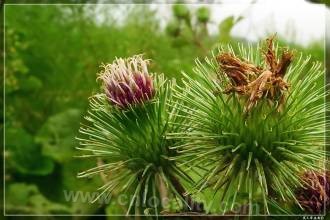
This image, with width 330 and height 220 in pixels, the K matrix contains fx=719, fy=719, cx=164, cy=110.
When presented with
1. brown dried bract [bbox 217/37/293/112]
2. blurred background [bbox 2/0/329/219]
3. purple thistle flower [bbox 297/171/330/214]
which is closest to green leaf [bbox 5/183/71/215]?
blurred background [bbox 2/0/329/219]

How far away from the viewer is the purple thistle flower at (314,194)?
1413 millimetres

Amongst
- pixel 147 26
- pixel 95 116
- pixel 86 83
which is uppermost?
pixel 147 26

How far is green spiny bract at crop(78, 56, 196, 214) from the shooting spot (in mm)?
1430

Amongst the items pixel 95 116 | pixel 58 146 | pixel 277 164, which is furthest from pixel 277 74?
pixel 58 146

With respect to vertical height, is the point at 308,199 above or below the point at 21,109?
below

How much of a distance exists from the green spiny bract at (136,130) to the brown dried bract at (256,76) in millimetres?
166

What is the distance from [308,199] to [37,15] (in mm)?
2551

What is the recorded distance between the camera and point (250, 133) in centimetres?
134

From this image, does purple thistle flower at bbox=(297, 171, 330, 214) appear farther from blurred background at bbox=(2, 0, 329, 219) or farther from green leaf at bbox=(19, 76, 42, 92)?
green leaf at bbox=(19, 76, 42, 92)

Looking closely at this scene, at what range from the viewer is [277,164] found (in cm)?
133

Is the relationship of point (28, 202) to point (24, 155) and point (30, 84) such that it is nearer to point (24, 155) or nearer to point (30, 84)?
point (24, 155)

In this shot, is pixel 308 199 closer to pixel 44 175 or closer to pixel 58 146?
pixel 58 146

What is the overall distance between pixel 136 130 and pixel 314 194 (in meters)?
0.38

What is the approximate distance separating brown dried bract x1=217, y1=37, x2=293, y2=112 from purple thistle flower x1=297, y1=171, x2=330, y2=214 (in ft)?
0.64
